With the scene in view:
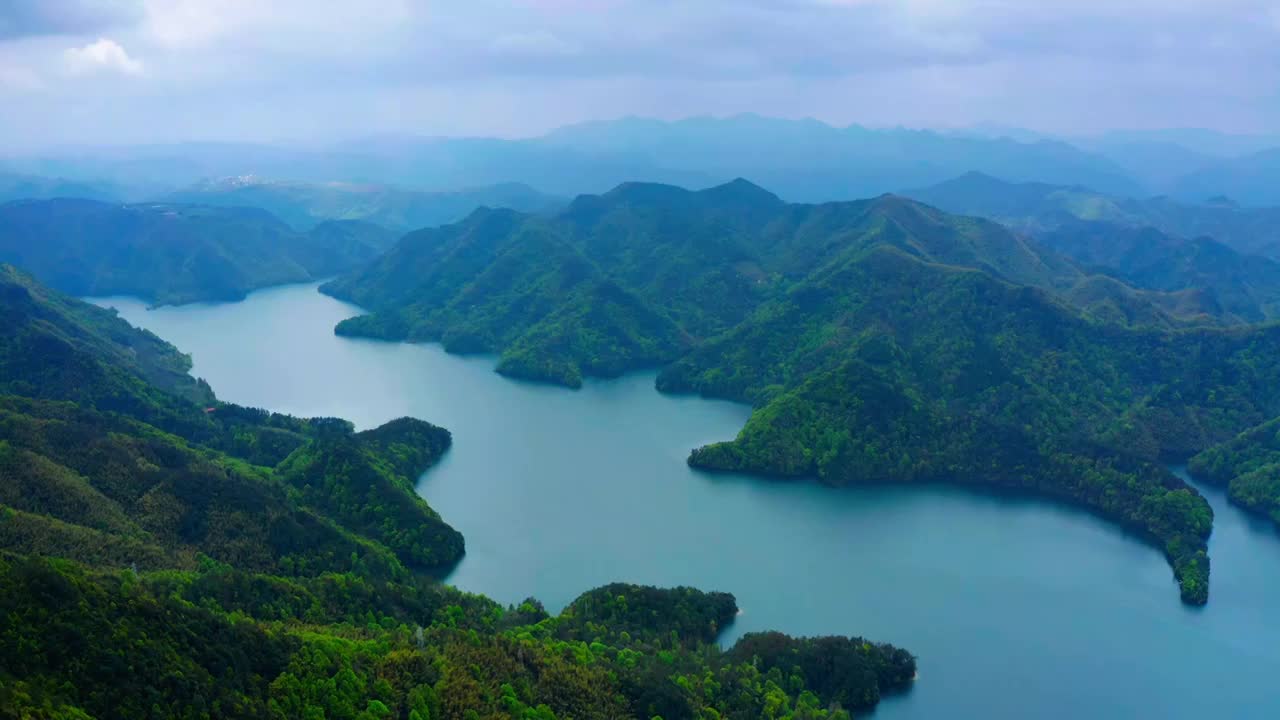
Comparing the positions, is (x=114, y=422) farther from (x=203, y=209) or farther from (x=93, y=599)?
(x=203, y=209)

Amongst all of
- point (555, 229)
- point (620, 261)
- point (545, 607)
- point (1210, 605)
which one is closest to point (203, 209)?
point (555, 229)

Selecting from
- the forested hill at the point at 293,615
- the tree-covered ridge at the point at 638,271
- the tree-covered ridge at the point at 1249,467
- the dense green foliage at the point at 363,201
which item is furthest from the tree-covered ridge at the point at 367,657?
the dense green foliage at the point at 363,201

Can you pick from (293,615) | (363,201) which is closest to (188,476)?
(293,615)

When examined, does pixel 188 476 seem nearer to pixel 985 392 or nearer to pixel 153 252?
pixel 985 392

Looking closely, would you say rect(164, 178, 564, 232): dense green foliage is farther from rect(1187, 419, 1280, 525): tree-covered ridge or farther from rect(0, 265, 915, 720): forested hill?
rect(1187, 419, 1280, 525): tree-covered ridge

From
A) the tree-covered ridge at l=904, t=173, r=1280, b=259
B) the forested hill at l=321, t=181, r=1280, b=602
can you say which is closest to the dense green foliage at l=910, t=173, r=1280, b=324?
the tree-covered ridge at l=904, t=173, r=1280, b=259

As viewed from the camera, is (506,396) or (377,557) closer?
(377,557)

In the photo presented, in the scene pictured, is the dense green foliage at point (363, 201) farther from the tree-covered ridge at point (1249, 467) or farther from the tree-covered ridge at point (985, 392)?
the tree-covered ridge at point (1249, 467)
